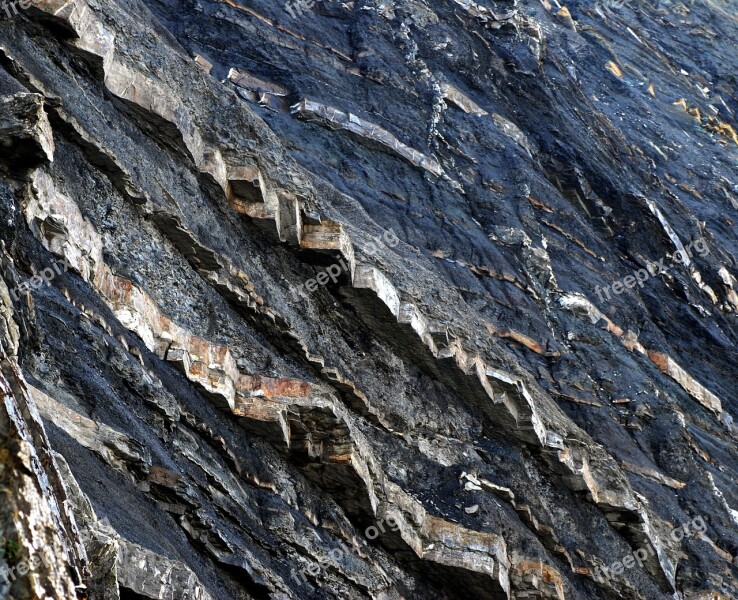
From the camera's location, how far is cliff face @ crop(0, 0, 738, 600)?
10961 millimetres

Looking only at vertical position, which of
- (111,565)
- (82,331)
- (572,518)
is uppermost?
(111,565)

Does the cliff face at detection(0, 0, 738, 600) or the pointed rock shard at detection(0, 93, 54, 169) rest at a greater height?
the pointed rock shard at detection(0, 93, 54, 169)

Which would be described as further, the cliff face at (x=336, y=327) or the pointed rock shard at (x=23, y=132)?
the pointed rock shard at (x=23, y=132)

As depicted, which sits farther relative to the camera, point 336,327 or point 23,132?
point 336,327

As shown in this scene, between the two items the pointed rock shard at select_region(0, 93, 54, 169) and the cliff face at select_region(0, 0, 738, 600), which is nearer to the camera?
the cliff face at select_region(0, 0, 738, 600)

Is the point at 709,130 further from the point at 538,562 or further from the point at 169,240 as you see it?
the point at 169,240

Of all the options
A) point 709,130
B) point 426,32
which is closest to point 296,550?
point 426,32

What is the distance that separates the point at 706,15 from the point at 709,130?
18.9 m

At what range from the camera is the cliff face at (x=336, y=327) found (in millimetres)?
10961

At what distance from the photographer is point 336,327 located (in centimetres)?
1742

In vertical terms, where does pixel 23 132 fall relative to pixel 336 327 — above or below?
above

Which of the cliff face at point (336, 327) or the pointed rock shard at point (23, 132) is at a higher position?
the pointed rock shard at point (23, 132)

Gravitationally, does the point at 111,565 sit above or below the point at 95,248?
above

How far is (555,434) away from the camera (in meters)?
19.9
